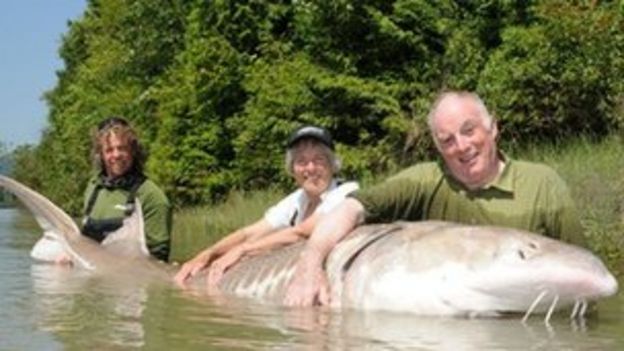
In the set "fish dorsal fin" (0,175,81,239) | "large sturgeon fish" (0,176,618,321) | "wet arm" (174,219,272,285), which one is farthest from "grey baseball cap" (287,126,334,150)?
"fish dorsal fin" (0,175,81,239)

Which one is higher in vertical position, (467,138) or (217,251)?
(467,138)

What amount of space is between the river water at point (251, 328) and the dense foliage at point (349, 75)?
1168cm

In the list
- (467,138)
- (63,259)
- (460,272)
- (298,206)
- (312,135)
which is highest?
(312,135)

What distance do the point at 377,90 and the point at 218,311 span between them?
1784 centimetres

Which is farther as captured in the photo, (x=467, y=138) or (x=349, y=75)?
(x=349, y=75)

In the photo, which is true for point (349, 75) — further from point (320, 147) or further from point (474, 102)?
point (474, 102)

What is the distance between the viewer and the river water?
4984 mm

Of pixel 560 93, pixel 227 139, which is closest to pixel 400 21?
pixel 560 93

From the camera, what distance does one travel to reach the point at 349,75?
24.5 meters

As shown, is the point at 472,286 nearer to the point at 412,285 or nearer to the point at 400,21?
the point at 412,285

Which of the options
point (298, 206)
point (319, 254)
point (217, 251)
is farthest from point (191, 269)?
point (319, 254)

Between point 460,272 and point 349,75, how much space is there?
19410 millimetres

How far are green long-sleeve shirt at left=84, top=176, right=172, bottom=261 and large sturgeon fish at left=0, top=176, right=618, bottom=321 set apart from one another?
9.82 feet

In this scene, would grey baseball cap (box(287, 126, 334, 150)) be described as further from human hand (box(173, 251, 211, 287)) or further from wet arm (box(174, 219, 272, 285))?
human hand (box(173, 251, 211, 287))
